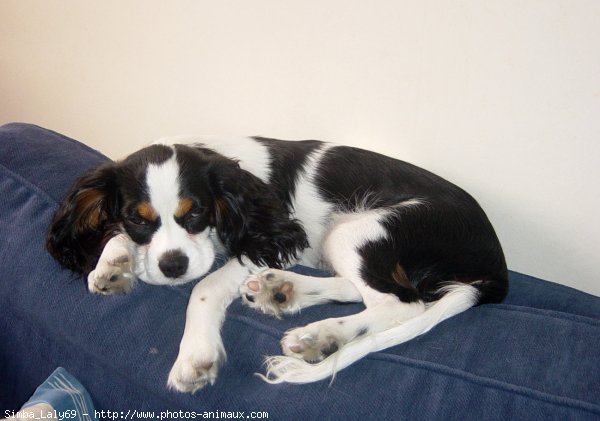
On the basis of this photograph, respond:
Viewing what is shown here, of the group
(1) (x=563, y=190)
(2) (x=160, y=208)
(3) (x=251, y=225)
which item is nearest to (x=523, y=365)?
(1) (x=563, y=190)

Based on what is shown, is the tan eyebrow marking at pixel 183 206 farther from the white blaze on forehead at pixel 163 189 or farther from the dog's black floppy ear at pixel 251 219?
the dog's black floppy ear at pixel 251 219

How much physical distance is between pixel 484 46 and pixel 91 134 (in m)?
2.26

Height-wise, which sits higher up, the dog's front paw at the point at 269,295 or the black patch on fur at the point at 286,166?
the black patch on fur at the point at 286,166

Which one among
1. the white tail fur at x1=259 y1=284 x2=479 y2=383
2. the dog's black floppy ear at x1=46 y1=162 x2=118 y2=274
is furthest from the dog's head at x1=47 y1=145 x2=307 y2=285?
the white tail fur at x1=259 y1=284 x2=479 y2=383

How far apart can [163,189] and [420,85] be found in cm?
94

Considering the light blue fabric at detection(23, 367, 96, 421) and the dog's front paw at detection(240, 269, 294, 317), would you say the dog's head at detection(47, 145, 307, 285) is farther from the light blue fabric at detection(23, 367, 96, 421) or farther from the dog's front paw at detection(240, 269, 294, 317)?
the light blue fabric at detection(23, 367, 96, 421)

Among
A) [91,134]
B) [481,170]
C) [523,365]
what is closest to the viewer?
[523,365]

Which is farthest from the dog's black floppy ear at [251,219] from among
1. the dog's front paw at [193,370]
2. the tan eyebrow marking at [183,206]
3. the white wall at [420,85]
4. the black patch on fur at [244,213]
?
the white wall at [420,85]

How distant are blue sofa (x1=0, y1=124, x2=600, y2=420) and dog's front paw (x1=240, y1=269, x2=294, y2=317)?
32mm

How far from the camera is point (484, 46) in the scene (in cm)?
163

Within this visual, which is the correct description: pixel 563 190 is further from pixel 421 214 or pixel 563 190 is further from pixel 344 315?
pixel 344 315

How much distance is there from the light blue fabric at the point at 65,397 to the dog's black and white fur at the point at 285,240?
0.28 meters

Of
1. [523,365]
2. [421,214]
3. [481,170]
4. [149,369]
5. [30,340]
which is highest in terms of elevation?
[481,170]

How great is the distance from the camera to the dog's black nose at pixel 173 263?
4.74 ft
